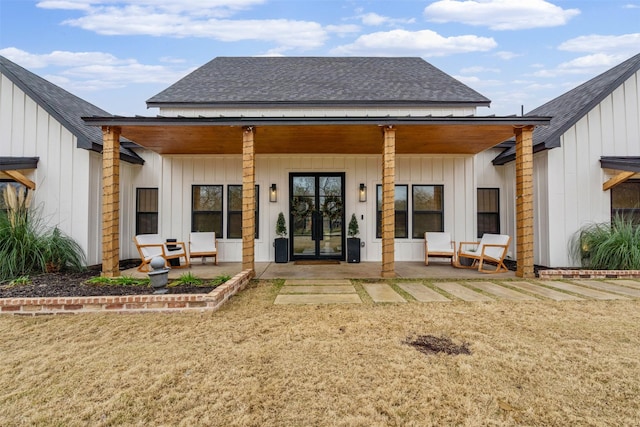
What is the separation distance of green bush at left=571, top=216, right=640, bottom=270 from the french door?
17.2 feet

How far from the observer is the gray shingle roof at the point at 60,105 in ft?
21.7

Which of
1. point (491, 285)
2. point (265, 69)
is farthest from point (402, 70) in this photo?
point (491, 285)

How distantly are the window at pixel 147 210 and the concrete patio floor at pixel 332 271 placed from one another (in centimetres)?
183

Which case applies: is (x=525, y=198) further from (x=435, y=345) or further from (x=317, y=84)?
(x=317, y=84)

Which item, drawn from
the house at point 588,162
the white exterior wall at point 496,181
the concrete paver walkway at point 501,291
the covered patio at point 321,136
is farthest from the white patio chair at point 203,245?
the house at point 588,162

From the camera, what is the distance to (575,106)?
290 inches

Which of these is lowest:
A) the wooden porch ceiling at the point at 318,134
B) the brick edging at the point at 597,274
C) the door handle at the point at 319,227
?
the brick edging at the point at 597,274

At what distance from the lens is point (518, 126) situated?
5766mm

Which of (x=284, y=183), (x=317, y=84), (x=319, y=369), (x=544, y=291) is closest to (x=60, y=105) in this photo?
(x=284, y=183)

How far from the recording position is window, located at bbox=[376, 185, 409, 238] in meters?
8.45

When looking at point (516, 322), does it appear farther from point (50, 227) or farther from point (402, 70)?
point (402, 70)

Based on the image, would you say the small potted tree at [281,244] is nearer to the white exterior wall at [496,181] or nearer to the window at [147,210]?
the window at [147,210]

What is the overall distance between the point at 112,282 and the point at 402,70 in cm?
1018

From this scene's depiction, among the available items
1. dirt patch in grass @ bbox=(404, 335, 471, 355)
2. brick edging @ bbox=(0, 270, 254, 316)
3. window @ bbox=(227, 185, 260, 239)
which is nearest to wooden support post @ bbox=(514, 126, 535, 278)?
dirt patch in grass @ bbox=(404, 335, 471, 355)
